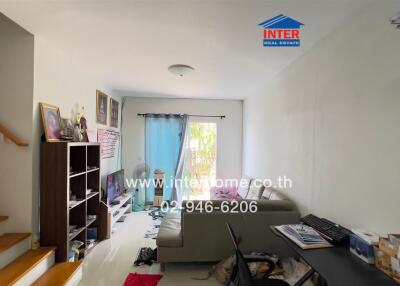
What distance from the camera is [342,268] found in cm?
127

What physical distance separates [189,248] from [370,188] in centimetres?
177

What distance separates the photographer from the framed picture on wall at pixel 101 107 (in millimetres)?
3658

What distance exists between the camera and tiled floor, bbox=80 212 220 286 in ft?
7.58

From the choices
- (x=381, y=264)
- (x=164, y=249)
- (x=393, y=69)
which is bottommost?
(x=164, y=249)

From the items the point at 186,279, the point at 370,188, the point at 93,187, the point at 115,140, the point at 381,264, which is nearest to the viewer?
the point at 381,264

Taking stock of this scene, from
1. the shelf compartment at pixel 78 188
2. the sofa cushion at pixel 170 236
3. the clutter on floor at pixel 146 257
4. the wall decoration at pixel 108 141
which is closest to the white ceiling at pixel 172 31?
the wall decoration at pixel 108 141

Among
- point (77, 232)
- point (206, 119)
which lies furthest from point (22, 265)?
point (206, 119)

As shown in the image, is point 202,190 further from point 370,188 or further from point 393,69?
point 393,69

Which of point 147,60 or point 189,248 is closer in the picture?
point 189,248

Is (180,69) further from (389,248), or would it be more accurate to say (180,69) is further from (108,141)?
(389,248)

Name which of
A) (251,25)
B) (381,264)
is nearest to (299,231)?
(381,264)

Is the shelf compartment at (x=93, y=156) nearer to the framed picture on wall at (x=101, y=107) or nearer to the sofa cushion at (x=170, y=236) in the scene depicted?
the framed picture on wall at (x=101, y=107)

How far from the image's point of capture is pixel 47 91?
2.37 meters

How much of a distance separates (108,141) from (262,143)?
9.14 feet
